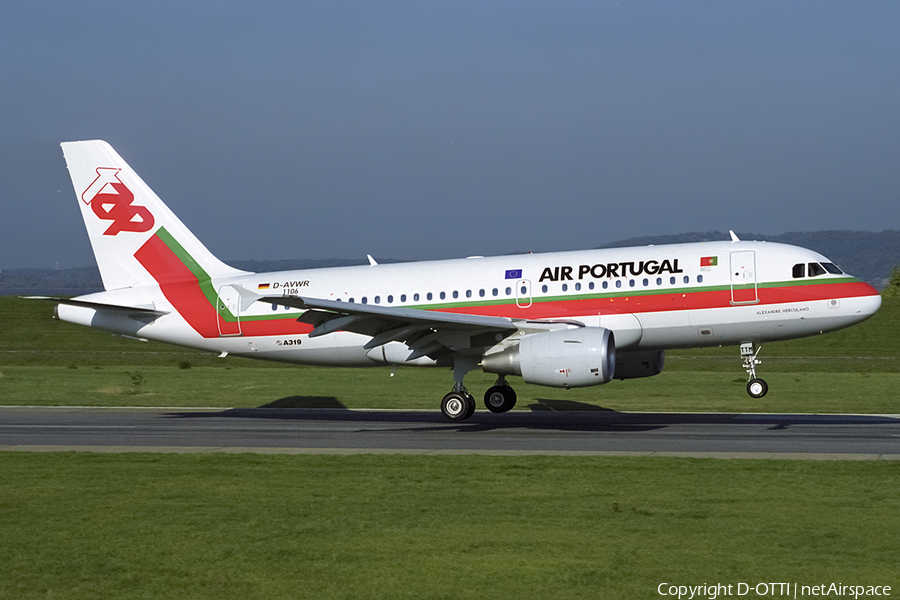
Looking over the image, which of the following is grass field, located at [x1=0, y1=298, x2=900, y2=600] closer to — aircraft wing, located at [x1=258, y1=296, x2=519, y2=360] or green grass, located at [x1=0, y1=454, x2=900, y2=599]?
green grass, located at [x1=0, y1=454, x2=900, y2=599]

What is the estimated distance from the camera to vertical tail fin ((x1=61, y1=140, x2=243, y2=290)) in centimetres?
3144

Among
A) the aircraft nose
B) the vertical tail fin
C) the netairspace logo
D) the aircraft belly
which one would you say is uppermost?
the vertical tail fin

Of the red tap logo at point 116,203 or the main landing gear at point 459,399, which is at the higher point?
the red tap logo at point 116,203

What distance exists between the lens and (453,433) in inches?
1044

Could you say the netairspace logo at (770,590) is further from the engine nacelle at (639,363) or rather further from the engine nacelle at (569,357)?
the engine nacelle at (639,363)

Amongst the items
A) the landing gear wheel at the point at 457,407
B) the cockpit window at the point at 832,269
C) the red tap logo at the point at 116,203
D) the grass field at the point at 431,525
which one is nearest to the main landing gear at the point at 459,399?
the landing gear wheel at the point at 457,407

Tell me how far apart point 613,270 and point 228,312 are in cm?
1188

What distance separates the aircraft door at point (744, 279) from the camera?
26656 millimetres

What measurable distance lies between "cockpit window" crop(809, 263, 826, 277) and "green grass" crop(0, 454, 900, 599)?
29.0ft

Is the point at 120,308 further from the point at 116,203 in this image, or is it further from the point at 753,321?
the point at 753,321

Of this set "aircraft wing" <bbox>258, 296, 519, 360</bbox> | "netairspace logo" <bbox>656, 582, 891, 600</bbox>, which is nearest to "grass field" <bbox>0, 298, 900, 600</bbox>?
"netairspace logo" <bbox>656, 582, 891, 600</bbox>

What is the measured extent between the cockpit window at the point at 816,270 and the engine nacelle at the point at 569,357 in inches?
232

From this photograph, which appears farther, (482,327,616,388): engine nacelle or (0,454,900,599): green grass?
(482,327,616,388): engine nacelle

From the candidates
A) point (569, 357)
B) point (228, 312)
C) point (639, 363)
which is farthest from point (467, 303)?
point (228, 312)
